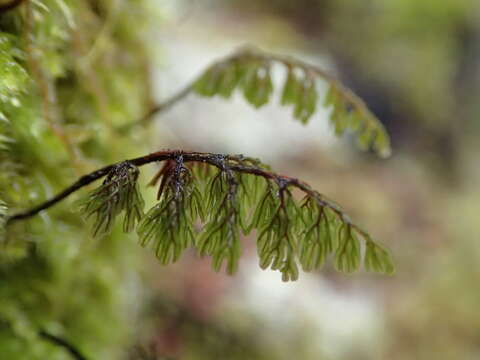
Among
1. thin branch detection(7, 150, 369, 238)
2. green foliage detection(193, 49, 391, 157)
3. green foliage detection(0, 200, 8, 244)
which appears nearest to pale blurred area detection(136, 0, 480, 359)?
green foliage detection(193, 49, 391, 157)

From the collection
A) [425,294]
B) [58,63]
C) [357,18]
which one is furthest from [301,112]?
[357,18]

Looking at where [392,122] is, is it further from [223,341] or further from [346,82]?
[223,341]

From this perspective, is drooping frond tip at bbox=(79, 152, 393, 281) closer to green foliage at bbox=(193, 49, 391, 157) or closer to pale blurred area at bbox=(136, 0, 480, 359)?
green foliage at bbox=(193, 49, 391, 157)

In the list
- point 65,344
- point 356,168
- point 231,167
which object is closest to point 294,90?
point 231,167

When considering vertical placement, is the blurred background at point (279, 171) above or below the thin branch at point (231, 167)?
above

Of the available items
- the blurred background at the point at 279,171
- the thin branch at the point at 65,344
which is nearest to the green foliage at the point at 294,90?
the blurred background at the point at 279,171

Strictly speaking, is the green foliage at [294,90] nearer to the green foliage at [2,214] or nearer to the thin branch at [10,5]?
the thin branch at [10,5]

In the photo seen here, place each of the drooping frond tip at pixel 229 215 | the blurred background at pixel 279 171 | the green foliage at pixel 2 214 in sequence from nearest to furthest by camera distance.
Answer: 1. the drooping frond tip at pixel 229 215
2. the green foliage at pixel 2 214
3. the blurred background at pixel 279 171
